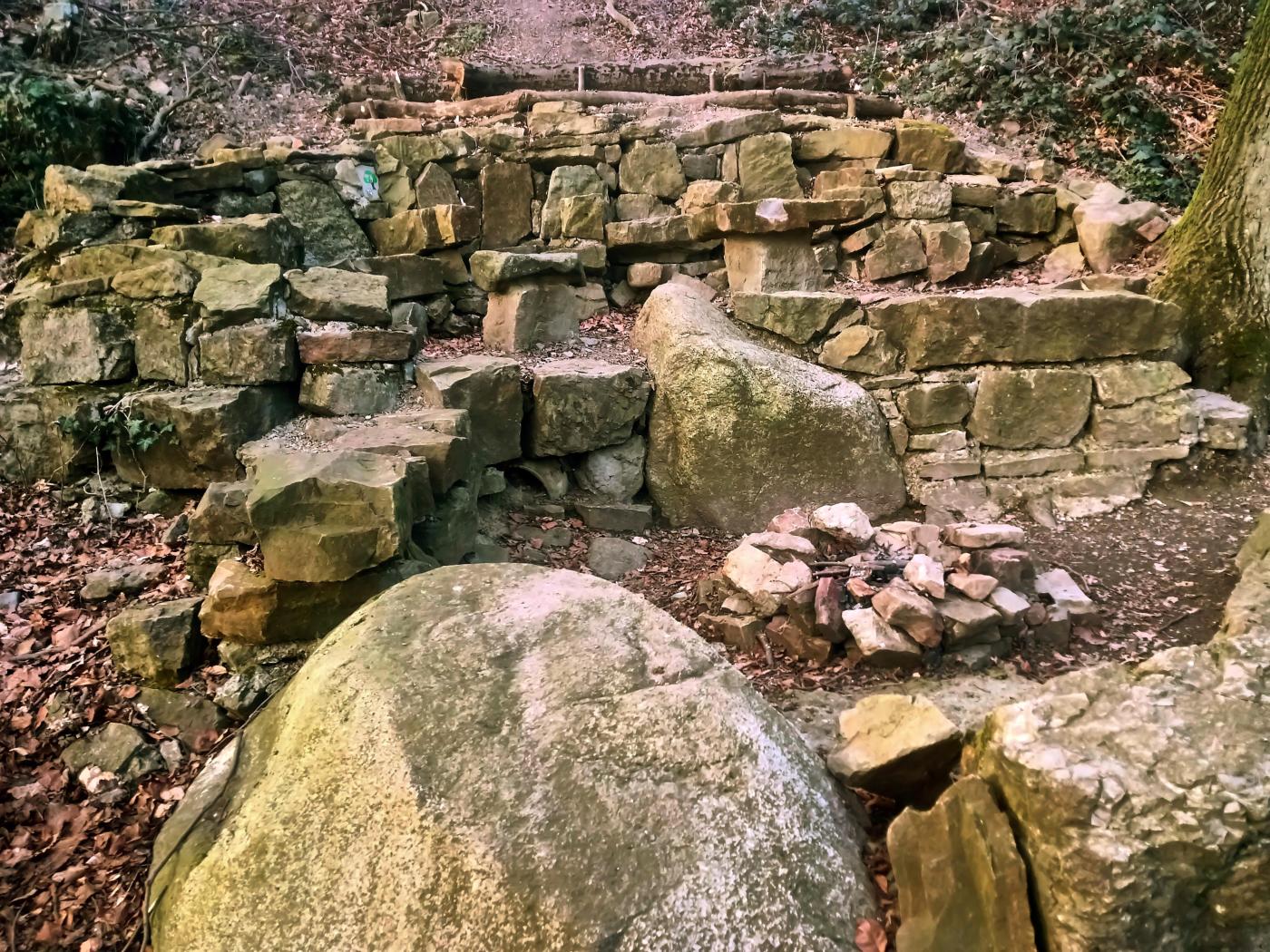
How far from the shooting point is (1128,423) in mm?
5164

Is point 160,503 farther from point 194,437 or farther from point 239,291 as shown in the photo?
point 239,291

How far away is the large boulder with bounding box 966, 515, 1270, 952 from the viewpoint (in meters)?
1.65

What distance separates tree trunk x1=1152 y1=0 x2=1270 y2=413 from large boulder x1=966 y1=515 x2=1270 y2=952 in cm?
439

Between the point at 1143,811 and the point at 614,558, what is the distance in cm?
315

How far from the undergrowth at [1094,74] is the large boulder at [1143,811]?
22.2 feet

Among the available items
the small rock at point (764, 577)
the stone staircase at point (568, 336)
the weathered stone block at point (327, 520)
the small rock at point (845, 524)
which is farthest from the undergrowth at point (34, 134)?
the small rock at point (845, 524)

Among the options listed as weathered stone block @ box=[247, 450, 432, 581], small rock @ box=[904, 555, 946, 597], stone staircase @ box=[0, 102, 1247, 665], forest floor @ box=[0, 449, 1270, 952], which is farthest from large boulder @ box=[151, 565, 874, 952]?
small rock @ box=[904, 555, 946, 597]

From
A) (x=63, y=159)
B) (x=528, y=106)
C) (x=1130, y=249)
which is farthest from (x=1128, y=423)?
(x=63, y=159)

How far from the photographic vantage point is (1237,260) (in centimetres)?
545

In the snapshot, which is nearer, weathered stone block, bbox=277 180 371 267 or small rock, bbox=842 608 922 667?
small rock, bbox=842 608 922 667

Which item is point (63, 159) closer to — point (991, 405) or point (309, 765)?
point (309, 765)

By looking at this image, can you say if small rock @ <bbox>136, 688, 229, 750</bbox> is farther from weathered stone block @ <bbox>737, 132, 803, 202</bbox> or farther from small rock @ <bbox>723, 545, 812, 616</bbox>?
weathered stone block @ <bbox>737, 132, 803, 202</bbox>

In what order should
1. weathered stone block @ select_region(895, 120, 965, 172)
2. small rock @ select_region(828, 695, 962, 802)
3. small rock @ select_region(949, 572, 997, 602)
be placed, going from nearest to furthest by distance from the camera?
1. small rock @ select_region(828, 695, 962, 802)
2. small rock @ select_region(949, 572, 997, 602)
3. weathered stone block @ select_region(895, 120, 965, 172)

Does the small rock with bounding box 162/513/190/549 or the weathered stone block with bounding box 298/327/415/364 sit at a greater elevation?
the weathered stone block with bounding box 298/327/415/364
